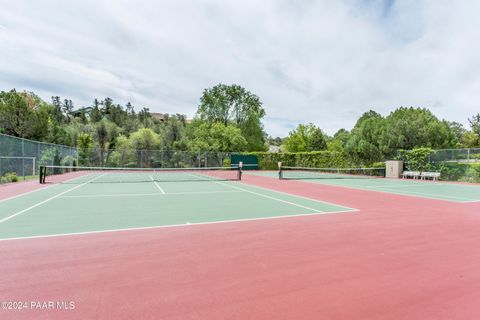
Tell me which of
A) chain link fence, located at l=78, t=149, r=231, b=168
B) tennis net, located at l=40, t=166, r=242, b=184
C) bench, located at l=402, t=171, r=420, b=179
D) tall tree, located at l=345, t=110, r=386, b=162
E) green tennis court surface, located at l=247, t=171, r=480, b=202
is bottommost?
tennis net, located at l=40, t=166, r=242, b=184

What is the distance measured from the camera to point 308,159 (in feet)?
114

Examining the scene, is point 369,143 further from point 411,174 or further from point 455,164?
point 455,164

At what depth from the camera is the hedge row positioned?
99.5ft

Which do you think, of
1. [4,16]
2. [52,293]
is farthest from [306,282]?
[4,16]

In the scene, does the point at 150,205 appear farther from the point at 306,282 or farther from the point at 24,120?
the point at 24,120

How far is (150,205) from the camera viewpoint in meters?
Answer: 8.81

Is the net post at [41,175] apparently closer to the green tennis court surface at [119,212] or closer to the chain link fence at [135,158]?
the green tennis court surface at [119,212]

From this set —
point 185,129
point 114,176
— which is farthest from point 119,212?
point 185,129

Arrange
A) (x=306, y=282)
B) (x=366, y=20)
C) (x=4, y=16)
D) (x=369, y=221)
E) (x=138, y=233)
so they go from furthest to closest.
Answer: (x=366, y=20)
(x=4, y=16)
(x=369, y=221)
(x=138, y=233)
(x=306, y=282)

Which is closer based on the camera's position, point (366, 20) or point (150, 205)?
point (150, 205)

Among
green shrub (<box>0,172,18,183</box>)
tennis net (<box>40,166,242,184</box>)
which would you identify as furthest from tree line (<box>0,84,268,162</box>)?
green shrub (<box>0,172,18,183</box>)

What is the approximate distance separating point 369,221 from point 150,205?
20.3 feet

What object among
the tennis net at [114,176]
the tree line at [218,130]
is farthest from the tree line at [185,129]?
the tennis net at [114,176]

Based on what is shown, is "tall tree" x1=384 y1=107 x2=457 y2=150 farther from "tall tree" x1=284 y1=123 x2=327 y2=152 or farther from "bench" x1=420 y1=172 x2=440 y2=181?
"tall tree" x1=284 y1=123 x2=327 y2=152
